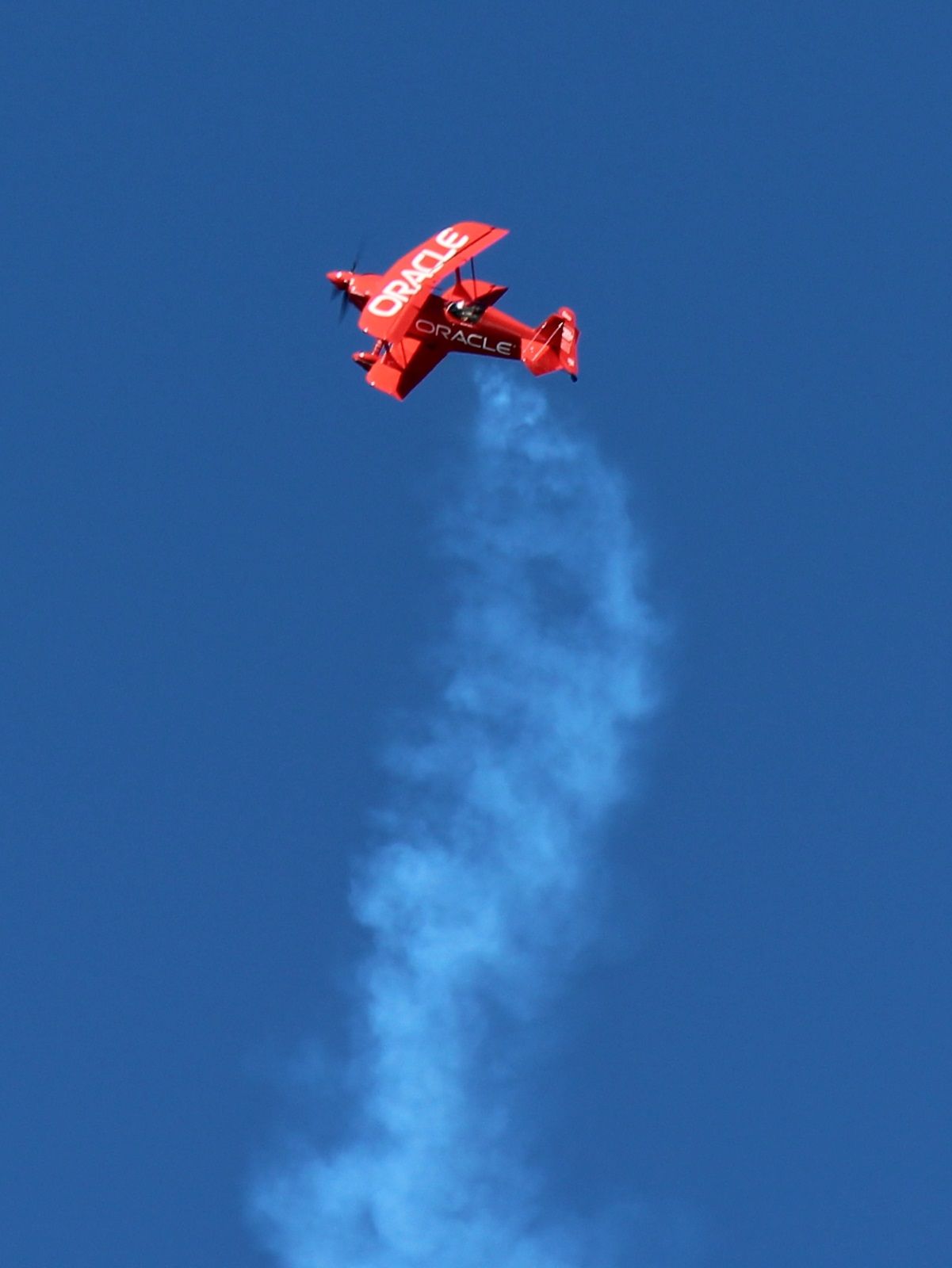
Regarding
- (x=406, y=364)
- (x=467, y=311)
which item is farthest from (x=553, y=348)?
(x=406, y=364)

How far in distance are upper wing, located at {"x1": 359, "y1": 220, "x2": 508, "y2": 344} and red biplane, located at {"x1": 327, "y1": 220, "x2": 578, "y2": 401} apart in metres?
0.03

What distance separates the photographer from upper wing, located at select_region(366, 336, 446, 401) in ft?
305

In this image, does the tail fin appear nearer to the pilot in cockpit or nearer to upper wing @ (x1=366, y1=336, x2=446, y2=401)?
the pilot in cockpit

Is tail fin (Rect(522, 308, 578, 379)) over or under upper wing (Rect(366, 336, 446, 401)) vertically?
under

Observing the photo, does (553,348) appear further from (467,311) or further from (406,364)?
(406,364)

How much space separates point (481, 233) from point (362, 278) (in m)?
5.24

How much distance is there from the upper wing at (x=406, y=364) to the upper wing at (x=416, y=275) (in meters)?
1.47

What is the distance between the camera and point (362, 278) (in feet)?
316

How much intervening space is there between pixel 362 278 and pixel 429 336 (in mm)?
5027

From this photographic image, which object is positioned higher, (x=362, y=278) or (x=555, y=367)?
(x=362, y=278)

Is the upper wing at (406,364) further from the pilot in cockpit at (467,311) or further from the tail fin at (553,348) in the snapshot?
the tail fin at (553,348)

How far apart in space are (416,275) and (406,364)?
3.12 m

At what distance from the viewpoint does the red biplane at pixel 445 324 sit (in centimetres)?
9125

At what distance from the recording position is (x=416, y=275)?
92188 millimetres
